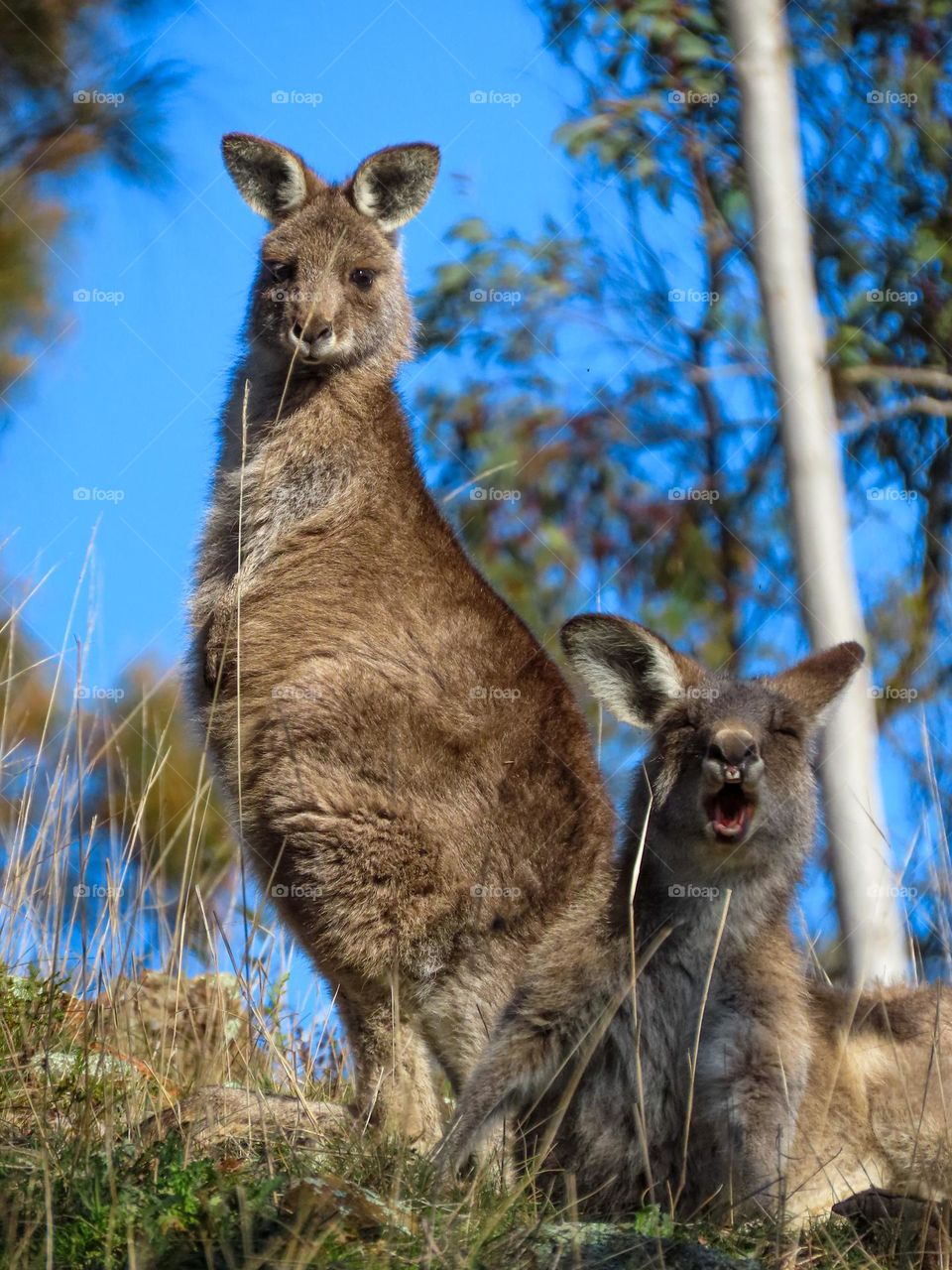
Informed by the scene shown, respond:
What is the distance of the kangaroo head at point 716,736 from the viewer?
14.9 feet

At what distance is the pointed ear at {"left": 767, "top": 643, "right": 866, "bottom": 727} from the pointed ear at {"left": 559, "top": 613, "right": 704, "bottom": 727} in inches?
11.3

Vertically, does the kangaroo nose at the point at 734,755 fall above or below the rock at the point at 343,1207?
above

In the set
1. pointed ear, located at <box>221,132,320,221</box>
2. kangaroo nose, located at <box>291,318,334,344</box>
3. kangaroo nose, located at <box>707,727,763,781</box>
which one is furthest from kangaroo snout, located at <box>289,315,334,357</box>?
kangaroo nose, located at <box>707,727,763,781</box>

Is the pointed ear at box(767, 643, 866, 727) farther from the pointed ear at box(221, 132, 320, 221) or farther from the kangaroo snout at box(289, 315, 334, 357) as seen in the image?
the pointed ear at box(221, 132, 320, 221)

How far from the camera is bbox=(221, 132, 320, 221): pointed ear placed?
Result: 6.86 meters

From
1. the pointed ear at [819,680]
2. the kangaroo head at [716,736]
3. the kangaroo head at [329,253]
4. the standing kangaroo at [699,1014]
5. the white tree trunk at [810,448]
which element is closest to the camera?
the standing kangaroo at [699,1014]

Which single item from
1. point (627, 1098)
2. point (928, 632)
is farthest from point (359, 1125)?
point (928, 632)

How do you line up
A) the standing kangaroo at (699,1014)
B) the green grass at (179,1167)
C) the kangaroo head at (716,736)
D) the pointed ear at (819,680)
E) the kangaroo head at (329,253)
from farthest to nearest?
the kangaroo head at (329,253) → the pointed ear at (819,680) → the kangaroo head at (716,736) → the standing kangaroo at (699,1014) → the green grass at (179,1167)

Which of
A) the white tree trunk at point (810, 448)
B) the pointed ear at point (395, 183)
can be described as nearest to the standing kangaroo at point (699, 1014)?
the pointed ear at point (395, 183)

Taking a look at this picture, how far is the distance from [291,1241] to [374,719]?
243cm

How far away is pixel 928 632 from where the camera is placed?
425 inches

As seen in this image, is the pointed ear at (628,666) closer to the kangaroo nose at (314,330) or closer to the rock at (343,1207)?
the rock at (343,1207)

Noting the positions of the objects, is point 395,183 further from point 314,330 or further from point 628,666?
point 628,666

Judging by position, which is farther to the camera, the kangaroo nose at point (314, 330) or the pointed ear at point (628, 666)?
the kangaroo nose at point (314, 330)
